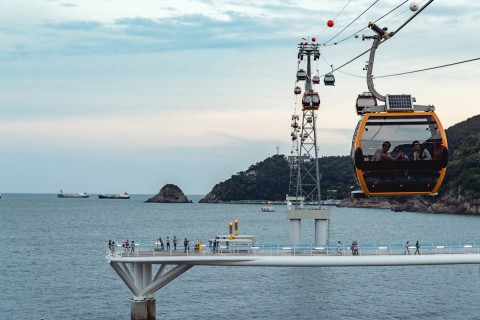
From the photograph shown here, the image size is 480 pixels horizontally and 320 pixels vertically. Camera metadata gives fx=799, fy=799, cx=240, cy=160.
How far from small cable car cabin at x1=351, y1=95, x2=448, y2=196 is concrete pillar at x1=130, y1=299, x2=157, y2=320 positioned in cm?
2692

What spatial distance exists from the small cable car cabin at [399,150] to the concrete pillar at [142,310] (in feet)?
88.3

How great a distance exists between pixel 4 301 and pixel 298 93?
4446cm

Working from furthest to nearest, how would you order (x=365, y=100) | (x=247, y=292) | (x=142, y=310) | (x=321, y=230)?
1. (x=321, y=230)
2. (x=247, y=292)
3. (x=142, y=310)
4. (x=365, y=100)

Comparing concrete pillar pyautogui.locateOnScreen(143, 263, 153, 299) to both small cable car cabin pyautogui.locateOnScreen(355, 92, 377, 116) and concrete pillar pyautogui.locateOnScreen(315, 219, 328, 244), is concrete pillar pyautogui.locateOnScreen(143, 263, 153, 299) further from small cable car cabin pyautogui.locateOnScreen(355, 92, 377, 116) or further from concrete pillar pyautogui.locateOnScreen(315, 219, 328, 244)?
concrete pillar pyautogui.locateOnScreen(315, 219, 328, 244)

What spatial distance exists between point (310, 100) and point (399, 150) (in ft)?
118

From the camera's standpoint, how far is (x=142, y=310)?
2188 inches

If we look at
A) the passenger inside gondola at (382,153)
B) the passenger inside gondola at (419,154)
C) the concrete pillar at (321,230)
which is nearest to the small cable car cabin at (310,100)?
the concrete pillar at (321,230)

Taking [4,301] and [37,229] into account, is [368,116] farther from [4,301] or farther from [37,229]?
[37,229]

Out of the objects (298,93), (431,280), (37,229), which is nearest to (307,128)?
(298,93)

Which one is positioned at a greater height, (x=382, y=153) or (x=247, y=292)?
(x=382, y=153)

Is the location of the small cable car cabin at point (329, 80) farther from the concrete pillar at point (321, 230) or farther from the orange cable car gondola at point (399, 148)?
the concrete pillar at point (321, 230)

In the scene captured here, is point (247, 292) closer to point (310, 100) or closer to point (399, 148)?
point (310, 100)

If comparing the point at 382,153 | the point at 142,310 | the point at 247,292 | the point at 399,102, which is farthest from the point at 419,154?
the point at 247,292

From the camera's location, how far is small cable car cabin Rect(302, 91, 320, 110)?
6825 cm
